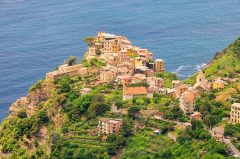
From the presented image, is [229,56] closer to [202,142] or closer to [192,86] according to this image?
[192,86]

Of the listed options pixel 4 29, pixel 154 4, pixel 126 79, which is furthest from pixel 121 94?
pixel 154 4

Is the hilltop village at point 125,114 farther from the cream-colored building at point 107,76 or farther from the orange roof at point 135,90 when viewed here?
the orange roof at point 135,90

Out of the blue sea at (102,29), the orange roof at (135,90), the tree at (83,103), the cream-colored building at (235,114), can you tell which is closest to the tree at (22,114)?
the tree at (83,103)

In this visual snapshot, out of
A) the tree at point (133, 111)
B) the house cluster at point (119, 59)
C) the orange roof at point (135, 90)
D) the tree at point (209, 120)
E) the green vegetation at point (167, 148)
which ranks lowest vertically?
the green vegetation at point (167, 148)

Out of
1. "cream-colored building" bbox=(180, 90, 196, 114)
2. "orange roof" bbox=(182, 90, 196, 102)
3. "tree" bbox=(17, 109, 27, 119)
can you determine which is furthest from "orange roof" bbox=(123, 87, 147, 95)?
"tree" bbox=(17, 109, 27, 119)

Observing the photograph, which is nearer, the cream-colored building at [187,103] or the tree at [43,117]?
the cream-colored building at [187,103]

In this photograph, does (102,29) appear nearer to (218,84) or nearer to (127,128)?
(218,84)

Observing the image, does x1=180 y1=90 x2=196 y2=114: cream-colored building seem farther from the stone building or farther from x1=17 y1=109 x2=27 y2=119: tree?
x1=17 y1=109 x2=27 y2=119: tree

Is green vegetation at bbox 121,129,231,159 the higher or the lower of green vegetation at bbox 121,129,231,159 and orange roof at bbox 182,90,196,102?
the lower
